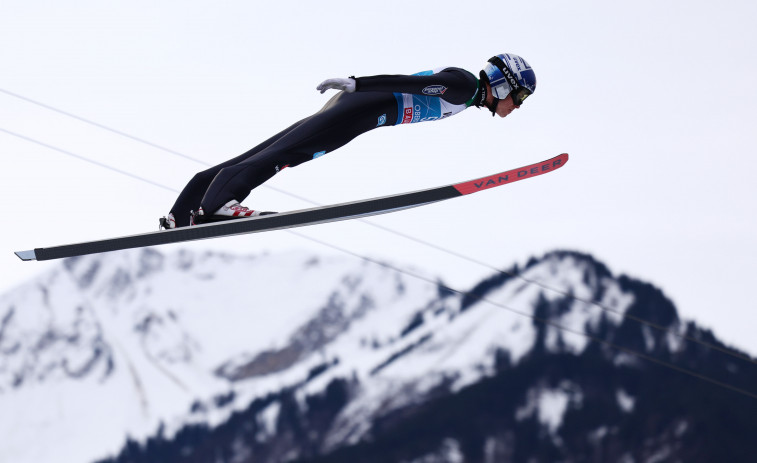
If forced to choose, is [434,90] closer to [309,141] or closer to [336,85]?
[336,85]

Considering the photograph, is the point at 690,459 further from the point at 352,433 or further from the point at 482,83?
the point at 482,83

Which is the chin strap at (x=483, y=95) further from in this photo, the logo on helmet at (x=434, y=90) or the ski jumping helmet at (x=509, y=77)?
the logo on helmet at (x=434, y=90)

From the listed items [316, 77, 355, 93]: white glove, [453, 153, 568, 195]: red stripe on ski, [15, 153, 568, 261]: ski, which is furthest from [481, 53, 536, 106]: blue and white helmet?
[316, 77, 355, 93]: white glove

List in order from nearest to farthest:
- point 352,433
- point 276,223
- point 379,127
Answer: point 276,223 < point 379,127 < point 352,433

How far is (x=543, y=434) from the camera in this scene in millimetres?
107750

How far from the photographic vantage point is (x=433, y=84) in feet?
22.6

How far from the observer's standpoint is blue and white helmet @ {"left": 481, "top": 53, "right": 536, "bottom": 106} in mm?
7656

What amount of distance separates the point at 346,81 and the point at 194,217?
5.88 ft

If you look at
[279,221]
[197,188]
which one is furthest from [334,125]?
[197,188]

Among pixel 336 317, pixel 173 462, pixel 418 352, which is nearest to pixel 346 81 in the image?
pixel 173 462

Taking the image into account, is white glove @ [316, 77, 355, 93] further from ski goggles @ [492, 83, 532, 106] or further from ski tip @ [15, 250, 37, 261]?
ski tip @ [15, 250, 37, 261]

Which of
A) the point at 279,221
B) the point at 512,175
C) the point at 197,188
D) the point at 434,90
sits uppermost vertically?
the point at 434,90

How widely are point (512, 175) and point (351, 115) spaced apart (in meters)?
1.83

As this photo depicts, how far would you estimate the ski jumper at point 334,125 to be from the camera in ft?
22.0
